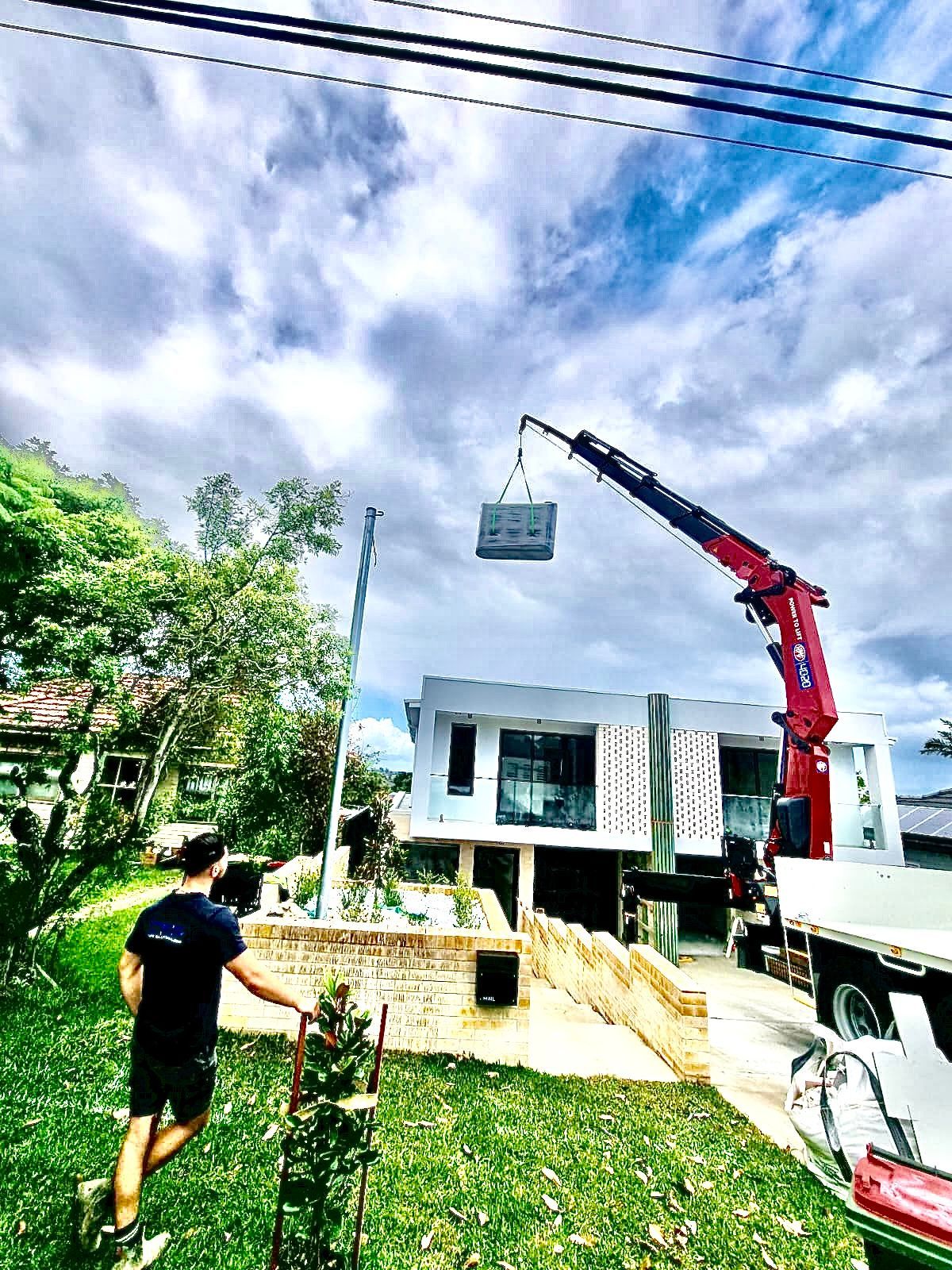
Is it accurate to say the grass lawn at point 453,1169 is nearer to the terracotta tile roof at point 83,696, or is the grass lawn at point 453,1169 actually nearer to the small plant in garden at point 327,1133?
the small plant in garden at point 327,1133

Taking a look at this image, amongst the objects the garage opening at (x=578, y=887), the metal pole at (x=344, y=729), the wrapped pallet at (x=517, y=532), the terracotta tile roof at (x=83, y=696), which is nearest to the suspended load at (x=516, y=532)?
the wrapped pallet at (x=517, y=532)

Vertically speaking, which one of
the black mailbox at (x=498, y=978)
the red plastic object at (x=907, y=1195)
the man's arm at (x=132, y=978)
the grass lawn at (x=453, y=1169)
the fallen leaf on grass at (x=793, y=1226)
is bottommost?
the fallen leaf on grass at (x=793, y=1226)

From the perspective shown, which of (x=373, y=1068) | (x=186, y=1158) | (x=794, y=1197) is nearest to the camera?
(x=373, y=1068)

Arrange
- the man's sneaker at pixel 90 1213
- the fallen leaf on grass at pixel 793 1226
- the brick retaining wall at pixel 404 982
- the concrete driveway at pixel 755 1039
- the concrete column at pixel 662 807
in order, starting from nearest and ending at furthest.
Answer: the man's sneaker at pixel 90 1213 → the fallen leaf on grass at pixel 793 1226 → the concrete driveway at pixel 755 1039 → the brick retaining wall at pixel 404 982 → the concrete column at pixel 662 807

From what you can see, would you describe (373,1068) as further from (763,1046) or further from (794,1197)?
(763,1046)

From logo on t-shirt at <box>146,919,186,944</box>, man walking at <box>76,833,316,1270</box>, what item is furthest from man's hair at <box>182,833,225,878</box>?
logo on t-shirt at <box>146,919,186,944</box>

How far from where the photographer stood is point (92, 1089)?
4.20 meters

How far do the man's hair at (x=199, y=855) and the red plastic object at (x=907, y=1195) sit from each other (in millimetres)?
3144

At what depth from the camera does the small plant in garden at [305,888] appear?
8.29 meters

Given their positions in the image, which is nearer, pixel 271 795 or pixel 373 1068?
pixel 373 1068

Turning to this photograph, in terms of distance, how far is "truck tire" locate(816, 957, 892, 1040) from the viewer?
5.05m

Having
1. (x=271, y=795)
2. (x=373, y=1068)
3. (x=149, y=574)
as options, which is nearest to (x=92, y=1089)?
(x=373, y=1068)

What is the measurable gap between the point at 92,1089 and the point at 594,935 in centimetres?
711

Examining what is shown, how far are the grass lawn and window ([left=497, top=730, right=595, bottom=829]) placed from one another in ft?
35.2
